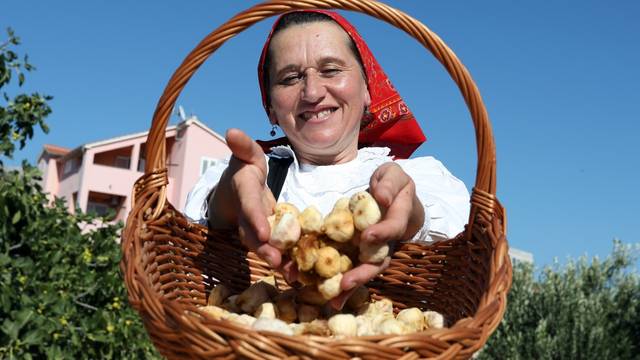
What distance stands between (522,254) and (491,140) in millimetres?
16390

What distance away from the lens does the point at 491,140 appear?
55.9 inches

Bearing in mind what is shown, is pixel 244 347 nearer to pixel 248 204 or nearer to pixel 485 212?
pixel 248 204

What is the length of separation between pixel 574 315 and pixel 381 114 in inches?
289

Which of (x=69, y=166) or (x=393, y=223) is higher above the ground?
(x=69, y=166)

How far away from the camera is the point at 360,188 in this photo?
1.76 metres

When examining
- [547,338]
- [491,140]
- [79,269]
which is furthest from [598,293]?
[491,140]

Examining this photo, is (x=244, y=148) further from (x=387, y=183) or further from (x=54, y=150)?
(x=54, y=150)

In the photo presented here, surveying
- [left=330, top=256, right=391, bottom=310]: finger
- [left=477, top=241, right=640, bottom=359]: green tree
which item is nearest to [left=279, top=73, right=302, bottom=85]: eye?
[left=330, top=256, right=391, bottom=310]: finger

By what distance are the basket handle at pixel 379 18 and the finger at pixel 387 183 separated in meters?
0.21

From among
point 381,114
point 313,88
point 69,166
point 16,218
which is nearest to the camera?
point 313,88

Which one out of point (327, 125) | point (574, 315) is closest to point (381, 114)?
point (327, 125)

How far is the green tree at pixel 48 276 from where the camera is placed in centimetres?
242

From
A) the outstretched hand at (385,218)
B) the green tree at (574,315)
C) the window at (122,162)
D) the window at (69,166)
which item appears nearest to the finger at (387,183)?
the outstretched hand at (385,218)

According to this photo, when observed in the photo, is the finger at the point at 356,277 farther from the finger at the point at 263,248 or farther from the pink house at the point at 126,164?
the pink house at the point at 126,164
